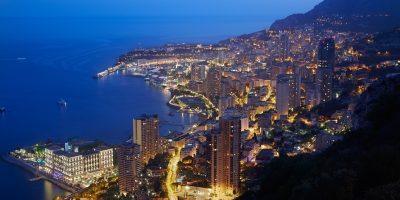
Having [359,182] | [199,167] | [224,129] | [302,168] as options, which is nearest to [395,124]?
[302,168]

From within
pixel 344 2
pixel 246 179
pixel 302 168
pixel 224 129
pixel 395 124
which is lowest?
pixel 246 179

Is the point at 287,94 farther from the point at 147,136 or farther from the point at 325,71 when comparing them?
the point at 147,136

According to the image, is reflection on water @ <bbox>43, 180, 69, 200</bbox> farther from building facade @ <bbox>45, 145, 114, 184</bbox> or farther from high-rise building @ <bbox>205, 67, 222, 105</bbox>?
high-rise building @ <bbox>205, 67, 222, 105</bbox>

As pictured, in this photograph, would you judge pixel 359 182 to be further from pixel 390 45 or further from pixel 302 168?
pixel 390 45

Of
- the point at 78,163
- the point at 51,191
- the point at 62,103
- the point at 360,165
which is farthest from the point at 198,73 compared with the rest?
the point at 360,165

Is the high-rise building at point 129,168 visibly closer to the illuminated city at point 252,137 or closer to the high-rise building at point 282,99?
the illuminated city at point 252,137
